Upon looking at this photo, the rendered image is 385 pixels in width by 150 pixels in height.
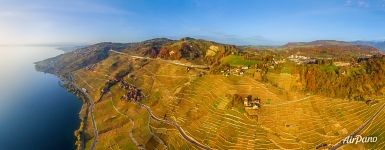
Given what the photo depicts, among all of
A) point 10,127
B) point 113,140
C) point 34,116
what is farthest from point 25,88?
point 113,140

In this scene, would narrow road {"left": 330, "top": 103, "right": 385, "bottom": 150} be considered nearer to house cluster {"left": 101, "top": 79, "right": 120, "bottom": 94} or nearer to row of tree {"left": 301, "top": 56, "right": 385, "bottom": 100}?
row of tree {"left": 301, "top": 56, "right": 385, "bottom": 100}

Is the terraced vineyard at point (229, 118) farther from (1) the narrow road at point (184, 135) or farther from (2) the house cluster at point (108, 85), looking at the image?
(2) the house cluster at point (108, 85)

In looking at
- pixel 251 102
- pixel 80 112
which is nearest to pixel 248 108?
pixel 251 102

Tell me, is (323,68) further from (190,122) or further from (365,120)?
(190,122)

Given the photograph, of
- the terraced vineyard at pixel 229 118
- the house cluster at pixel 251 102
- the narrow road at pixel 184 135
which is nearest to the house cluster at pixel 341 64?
the terraced vineyard at pixel 229 118

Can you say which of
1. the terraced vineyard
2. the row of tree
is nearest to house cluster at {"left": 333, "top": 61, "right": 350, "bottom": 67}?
the row of tree

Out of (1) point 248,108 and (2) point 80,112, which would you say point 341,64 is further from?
(2) point 80,112
